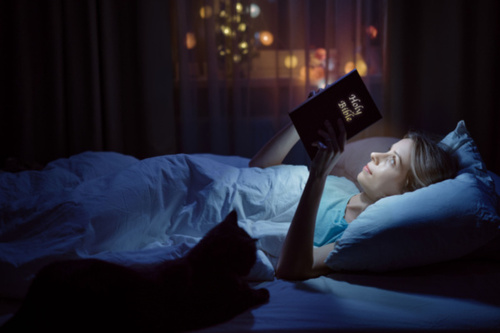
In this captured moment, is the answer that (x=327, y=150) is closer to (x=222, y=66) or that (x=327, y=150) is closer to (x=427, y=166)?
(x=427, y=166)

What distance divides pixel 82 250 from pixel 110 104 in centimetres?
137

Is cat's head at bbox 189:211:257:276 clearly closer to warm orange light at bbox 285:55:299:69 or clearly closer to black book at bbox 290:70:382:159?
black book at bbox 290:70:382:159

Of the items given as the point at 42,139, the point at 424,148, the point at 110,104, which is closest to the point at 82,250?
the point at 424,148

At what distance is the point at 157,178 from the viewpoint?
125 centimetres

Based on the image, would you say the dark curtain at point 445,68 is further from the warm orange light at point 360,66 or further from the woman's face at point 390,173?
the woman's face at point 390,173

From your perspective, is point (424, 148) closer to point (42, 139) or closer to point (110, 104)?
point (110, 104)

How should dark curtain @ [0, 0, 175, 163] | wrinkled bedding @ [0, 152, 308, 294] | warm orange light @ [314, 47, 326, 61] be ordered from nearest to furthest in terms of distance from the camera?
wrinkled bedding @ [0, 152, 308, 294]
dark curtain @ [0, 0, 175, 163]
warm orange light @ [314, 47, 326, 61]

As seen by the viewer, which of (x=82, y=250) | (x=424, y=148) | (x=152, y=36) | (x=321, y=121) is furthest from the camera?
(x=152, y=36)

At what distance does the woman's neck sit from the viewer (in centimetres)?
130

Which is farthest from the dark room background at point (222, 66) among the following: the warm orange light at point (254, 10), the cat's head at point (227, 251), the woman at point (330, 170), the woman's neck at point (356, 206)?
the cat's head at point (227, 251)

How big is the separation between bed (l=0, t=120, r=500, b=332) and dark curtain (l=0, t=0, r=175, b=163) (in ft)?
2.84

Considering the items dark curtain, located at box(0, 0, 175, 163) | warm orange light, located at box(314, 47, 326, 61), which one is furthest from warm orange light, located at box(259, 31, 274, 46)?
dark curtain, located at box(0, 0, 175, 163)

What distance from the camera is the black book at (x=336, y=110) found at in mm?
1121

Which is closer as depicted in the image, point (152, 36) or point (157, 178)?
point (157, 178)
